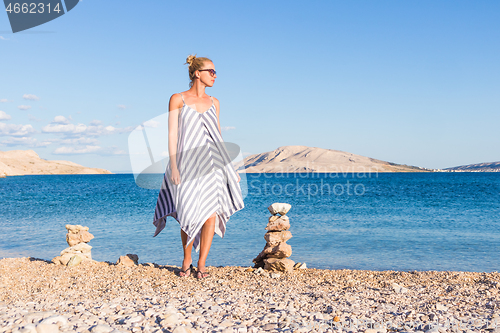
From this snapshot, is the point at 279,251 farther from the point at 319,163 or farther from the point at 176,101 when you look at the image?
the point at 319,163

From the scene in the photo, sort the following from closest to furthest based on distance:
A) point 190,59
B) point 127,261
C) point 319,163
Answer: point 190,59 → point 127,261 → point 319,163

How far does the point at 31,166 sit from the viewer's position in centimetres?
12838

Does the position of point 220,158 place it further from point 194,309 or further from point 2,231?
point 2,231

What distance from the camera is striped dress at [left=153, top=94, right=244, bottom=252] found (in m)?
4.76

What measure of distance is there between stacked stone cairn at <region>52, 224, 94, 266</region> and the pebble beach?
211mm

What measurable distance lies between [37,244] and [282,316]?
30.5ft

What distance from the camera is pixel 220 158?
4980mm

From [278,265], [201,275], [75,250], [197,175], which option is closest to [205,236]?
[201,275]

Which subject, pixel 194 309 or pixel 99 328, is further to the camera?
pixel 194 309

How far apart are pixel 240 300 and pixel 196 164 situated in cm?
186

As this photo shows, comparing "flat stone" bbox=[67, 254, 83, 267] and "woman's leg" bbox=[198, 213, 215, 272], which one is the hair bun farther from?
"flat stone" bbox=[67, 254, 83, 267]

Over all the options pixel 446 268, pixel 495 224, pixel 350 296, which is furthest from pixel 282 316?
pixel 495 224

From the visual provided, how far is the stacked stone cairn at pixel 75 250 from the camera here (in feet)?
19.3

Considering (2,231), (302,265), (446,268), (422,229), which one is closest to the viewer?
(302,265)
